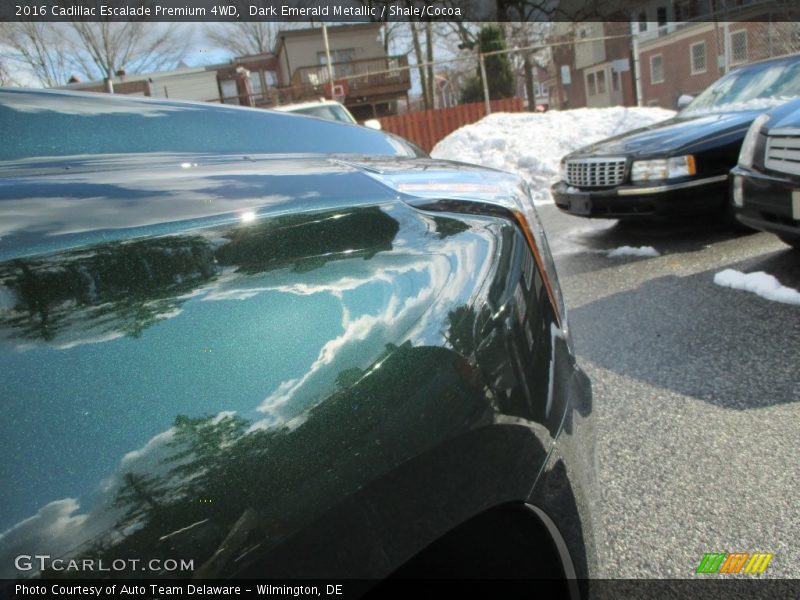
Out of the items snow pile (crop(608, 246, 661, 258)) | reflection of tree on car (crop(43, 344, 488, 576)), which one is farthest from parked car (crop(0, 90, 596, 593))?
snow pile (crop(608, 246, 661, 258))

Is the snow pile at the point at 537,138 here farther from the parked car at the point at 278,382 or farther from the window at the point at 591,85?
the window at the point at 591,85

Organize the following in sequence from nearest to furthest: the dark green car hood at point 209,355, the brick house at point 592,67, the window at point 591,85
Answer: the dark green car hood at point 209,355 → the brick house at point 592,67 → the window at point 591,85

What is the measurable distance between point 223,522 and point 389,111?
30.4 metres

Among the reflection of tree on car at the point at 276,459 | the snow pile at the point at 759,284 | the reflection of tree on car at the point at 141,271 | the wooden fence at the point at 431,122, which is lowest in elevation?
the snow pile at the point at 759,284

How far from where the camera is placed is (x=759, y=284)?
150 inches


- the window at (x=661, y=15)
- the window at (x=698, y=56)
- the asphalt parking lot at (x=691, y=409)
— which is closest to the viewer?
the asphalt parking lot at (x=691, y=409)

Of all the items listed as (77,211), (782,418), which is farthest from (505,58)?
(77,211)

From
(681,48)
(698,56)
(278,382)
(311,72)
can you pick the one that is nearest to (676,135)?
(278,382)

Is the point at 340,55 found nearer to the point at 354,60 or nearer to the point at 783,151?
the point at 354,60

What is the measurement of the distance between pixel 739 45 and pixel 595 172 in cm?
1656

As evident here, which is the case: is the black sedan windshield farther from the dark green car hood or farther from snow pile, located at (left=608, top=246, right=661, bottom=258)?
the dark green car hood

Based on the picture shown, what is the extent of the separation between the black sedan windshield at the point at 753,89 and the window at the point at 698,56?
24.3 m

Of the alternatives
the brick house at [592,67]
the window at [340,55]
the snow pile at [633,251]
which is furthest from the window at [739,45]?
the window at [340,55]

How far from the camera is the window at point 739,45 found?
1730 centimetres
